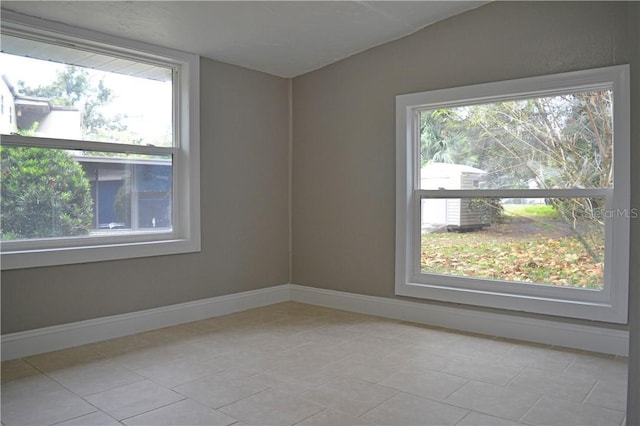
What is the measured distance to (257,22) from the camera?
3613mm

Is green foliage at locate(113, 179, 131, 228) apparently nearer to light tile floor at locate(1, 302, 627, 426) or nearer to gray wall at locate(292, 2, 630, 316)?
light tile floor at locate(1, 302, 627, 426)

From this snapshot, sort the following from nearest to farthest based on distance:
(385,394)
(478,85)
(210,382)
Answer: (385,394)
(210,382)
(478,85)

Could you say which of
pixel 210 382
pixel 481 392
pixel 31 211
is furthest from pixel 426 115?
pixel 31 211

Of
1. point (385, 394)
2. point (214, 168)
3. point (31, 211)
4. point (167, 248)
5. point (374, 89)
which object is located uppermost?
point (374, 89)

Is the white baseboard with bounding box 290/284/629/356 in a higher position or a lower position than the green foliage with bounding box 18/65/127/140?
lower

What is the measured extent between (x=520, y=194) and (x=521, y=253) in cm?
44

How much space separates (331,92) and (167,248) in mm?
2064

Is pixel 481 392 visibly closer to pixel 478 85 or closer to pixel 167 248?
pixel 478 85

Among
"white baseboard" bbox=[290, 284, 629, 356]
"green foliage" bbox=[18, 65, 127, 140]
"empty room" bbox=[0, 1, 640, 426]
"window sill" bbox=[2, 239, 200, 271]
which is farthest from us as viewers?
"green foliage" bbox=[18, 65, 127, 140]

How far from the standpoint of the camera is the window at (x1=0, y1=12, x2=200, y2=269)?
3223 millimetres

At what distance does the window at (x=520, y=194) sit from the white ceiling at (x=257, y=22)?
634 mm

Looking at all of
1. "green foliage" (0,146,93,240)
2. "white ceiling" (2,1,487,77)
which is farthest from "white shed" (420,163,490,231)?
"green foliage" (0,146,93,240)

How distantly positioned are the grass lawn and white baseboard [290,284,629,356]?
0.30 metres

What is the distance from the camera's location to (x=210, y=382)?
2.73 metres
